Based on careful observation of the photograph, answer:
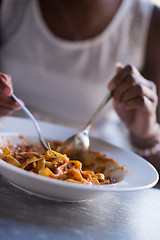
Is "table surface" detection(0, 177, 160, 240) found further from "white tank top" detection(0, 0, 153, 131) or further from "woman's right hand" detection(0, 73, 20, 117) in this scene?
"white tank top" detection(0, 0, 153, 131)

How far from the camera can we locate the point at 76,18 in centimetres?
170

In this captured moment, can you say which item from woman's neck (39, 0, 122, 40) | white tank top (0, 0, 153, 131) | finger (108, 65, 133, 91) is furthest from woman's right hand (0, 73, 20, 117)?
woman's neck (39, 0, 122, 40)

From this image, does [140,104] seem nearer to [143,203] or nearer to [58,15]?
[143,203]

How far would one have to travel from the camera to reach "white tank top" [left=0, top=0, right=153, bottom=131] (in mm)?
1673

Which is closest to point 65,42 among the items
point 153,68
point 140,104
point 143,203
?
point 153,68

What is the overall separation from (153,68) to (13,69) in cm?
77

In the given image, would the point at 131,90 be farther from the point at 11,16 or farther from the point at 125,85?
the point at 11,16

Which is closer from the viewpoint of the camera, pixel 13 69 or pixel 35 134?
pixel 35 134

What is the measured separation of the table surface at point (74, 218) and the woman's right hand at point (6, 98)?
246 millimetres

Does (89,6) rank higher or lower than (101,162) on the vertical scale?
higher

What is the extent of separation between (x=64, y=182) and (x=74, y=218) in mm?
82

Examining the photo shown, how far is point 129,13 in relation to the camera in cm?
168

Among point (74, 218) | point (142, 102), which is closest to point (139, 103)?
point (142, 102)

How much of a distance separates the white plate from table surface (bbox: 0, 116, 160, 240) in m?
0.02
